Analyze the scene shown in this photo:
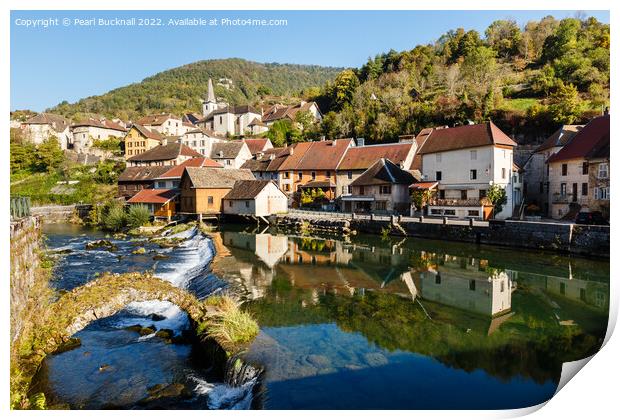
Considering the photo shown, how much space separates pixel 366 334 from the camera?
30.5 ft

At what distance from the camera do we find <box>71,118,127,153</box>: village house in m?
58.2

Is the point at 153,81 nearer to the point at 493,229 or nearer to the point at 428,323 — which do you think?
the point at 493,229

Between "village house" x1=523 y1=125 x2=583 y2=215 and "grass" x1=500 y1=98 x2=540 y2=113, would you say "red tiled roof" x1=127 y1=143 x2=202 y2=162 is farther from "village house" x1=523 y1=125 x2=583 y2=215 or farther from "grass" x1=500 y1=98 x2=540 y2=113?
"village house" x1=523 y1=125 x2=583 y2=215

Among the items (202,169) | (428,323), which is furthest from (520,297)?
(202,169)

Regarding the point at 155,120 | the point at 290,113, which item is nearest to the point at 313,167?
the point at 290,113

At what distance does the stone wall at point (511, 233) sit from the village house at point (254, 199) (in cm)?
593

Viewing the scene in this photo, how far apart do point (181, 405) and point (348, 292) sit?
7.35 metres

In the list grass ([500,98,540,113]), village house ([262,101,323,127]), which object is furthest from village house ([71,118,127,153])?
grass ([500,98,540,113])

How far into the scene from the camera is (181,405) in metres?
6.50

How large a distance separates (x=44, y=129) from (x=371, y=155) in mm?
40246

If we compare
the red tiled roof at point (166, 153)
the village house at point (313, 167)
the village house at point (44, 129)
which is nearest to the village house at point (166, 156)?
the red tiled roof at point (166, 153)

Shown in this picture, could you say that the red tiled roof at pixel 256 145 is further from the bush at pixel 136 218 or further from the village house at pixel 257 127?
the bush at pixel 136 218

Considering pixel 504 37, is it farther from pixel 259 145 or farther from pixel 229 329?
pixel 229 329

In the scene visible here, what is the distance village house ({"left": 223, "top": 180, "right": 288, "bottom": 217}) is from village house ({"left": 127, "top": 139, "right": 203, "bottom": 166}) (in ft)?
49.8
